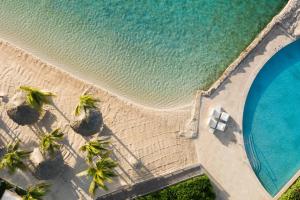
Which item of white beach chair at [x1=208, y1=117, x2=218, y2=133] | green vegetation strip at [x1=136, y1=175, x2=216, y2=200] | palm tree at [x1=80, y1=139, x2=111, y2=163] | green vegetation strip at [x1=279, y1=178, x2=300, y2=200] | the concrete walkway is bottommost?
green vegetation strip at [x1=279, y1=178, x2=300, y2=200]

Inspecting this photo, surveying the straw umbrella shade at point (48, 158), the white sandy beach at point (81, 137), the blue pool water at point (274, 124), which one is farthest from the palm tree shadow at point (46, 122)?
the blue pool water at point (274, 124)

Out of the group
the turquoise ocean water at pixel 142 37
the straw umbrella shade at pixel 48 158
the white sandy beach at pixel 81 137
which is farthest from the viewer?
the turquoise ocean water at pixel 142 37

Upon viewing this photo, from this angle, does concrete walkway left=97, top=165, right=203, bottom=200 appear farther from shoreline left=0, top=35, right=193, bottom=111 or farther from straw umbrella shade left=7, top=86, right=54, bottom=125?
straw umbrella shade left=7, top=86, right=54, bottom=125

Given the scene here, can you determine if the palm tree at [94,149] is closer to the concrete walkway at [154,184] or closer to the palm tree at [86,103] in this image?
the palm tree at [86,103]

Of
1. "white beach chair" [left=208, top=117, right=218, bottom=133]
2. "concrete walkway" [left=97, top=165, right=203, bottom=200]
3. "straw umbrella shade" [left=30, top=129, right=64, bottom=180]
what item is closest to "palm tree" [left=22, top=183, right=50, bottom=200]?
"straw umbrella shade" [left=30, top=129, right=64, bottom=180]

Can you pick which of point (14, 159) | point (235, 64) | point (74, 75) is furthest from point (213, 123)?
point (14, 159)

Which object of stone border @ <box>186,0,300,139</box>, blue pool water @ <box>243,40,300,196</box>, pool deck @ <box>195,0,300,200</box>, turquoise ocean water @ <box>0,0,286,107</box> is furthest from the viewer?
turquoise ocean water @ <box>0,0,286,107</box>
